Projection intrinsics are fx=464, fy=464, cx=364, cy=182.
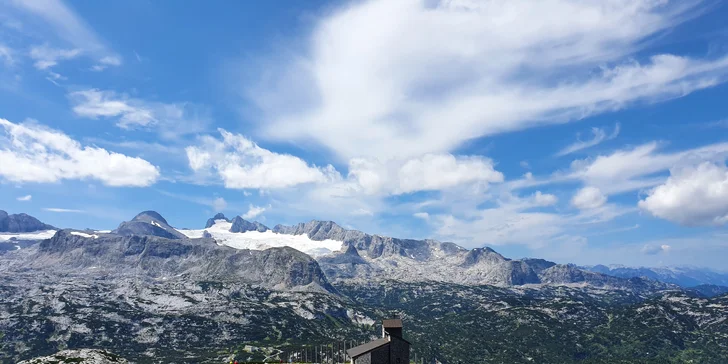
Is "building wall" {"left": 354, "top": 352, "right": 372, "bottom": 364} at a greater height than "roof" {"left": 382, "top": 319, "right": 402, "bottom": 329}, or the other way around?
"roof" {"left": 382, "top": 319, "right": 402, "bottom": 329}

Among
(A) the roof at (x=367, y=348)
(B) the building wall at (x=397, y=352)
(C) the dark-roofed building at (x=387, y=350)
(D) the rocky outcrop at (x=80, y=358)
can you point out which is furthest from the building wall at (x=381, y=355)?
(D) the rocky outcrop at (x=80, y=358)

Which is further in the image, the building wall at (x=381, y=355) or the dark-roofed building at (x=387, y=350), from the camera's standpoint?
the dark-roofed building at (x=387, y=350)

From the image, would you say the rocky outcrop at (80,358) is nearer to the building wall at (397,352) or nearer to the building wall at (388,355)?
the building wall at (388,355)

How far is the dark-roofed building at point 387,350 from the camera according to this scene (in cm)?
9156

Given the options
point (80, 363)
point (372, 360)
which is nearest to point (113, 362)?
point (80, 363)

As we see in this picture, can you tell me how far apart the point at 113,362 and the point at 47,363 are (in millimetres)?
15796

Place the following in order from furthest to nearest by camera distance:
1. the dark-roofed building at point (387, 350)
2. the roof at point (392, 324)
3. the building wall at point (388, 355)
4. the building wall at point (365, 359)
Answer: the roof at point (392, 324) → the dark-roofed building at point (387, 350) → the building wall at point (388, 355) → the building wall at point (365, 359)

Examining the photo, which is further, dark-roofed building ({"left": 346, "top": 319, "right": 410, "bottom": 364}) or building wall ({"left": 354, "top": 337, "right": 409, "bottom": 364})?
dark-roofed building ({"left": 346, "top": 319, "right": 410, "bottom": 364})

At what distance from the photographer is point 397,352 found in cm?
9312

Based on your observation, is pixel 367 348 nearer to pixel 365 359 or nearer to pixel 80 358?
pixel 365 359

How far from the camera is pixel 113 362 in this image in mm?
128625

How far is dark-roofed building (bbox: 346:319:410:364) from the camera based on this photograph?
9156cm

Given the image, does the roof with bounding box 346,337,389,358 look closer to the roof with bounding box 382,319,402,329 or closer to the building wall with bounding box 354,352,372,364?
the building wall with bounding box 354,352,372,364

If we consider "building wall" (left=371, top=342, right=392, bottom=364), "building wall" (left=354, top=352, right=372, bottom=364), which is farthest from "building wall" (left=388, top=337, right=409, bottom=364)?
"building wall" (left=354, top=352, right=372, bottom=364)
